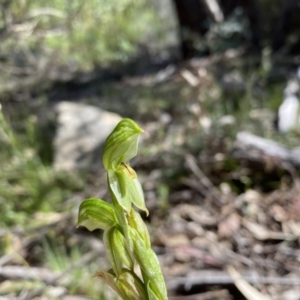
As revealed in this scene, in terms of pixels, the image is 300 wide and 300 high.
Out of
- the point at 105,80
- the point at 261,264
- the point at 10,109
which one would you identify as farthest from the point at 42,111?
the point at 261,264

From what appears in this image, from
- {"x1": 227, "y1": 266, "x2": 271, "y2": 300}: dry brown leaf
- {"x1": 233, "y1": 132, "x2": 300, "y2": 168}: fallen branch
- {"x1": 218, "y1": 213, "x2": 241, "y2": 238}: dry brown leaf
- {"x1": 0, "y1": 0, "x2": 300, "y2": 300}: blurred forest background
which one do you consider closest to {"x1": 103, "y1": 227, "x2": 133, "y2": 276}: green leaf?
{"x1": 0, "y1": 0, "x2": 300, "y2": 300}: blurred forest background

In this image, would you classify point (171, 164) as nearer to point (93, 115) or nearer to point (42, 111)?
point (93, 115)

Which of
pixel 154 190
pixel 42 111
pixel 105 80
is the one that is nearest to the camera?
pixel 154 190

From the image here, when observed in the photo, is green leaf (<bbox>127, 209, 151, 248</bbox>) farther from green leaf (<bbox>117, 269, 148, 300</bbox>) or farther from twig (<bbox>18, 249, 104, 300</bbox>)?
twig (<bbox>18, 249, 104, 300</bbox>)

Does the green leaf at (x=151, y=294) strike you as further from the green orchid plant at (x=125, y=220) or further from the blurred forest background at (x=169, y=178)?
the blurred forest background at (x=169, y=178)

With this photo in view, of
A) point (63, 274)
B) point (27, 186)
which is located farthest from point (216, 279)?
point (27, 186)

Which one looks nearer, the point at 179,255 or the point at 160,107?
the point at 179,255

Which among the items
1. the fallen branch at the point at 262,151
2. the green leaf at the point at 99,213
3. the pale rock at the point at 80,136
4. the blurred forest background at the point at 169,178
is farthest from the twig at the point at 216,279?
the pale rock at the point at 80,136
